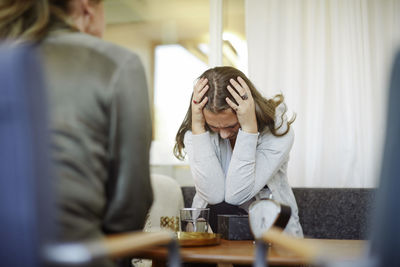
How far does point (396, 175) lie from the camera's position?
0.78m

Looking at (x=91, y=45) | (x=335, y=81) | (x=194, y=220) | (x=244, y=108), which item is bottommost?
(x=194, y=220)

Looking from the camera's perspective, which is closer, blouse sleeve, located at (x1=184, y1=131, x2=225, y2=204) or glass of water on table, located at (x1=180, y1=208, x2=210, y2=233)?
glass of water on table, located at (x1=180, y1=208, x2=210, y2=233)

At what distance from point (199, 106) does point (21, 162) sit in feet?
4.10

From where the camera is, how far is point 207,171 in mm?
1948

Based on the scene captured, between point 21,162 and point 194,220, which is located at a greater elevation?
point 21,162

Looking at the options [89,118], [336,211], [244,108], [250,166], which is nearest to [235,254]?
[89,118]

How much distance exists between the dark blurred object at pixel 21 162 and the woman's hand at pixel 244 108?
1203mm

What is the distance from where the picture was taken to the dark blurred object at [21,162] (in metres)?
0.72

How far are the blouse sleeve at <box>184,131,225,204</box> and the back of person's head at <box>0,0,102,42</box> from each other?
92 cm

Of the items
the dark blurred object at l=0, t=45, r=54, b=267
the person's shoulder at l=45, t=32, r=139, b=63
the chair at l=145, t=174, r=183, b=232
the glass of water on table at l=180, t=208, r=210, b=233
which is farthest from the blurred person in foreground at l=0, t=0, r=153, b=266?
the chair at l=145, t=174, r=183, b=232

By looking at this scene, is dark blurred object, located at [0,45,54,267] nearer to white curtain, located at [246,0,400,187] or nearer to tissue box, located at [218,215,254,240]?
tissue box, located at [218,215,254,240]

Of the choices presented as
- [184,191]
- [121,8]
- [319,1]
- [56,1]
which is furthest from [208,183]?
[121,8]

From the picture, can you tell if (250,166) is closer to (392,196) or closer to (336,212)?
(336,212)

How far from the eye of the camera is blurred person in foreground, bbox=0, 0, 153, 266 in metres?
0.92
